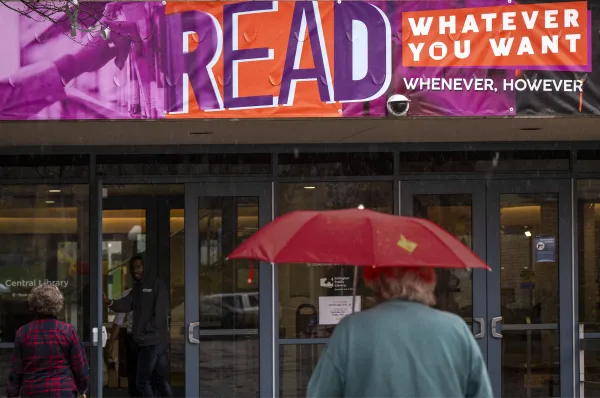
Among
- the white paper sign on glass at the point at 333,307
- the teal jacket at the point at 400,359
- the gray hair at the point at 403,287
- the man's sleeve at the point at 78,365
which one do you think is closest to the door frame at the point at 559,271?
the white paper sign on glass at the point at 333,307

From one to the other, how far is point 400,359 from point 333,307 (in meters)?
5.95

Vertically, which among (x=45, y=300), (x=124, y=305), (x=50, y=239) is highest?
(x=50, y=239)

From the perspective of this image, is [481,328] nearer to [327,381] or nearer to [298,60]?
[298,60]

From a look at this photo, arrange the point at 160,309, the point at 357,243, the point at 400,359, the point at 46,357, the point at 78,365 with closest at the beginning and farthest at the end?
the point at 400,359
the point at 357,243
the point at 46,357
the point at 78,365
the point at 160,309

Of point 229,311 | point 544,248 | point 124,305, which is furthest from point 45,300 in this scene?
point 544,248

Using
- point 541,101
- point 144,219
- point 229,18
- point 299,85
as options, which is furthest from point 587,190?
point 144,219

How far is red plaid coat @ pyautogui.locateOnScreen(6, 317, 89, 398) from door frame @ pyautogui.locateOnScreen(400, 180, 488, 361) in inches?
178

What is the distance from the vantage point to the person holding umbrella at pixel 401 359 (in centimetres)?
340

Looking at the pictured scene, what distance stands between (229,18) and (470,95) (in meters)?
2.29

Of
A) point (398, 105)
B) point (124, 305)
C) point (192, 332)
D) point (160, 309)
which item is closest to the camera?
point (398, 105)

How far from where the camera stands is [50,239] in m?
9.39

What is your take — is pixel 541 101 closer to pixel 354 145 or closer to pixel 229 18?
pixel 354 145

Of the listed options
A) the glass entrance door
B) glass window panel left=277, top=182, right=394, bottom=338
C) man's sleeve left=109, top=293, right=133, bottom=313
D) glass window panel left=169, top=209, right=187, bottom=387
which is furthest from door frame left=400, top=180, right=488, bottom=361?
man's sleeve left=109, top=293, right=133, bottom=313

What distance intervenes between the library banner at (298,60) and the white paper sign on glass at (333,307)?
2.45 meters
